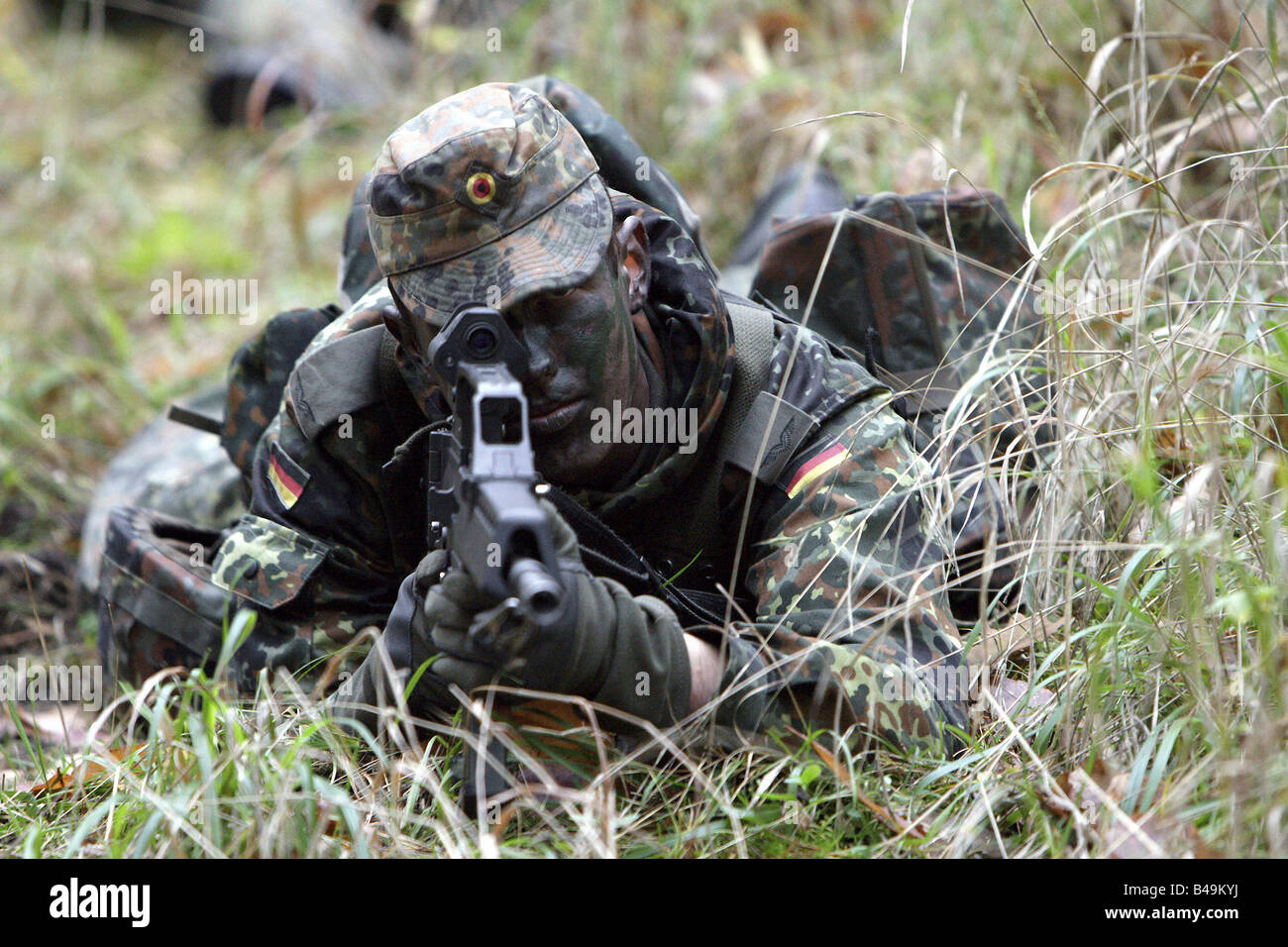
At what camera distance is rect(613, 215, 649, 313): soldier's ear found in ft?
8.72

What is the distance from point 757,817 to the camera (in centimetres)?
207

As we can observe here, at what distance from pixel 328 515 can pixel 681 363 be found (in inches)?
36.0

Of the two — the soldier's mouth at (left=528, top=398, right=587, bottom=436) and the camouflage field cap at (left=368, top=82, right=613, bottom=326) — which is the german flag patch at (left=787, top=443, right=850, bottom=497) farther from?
the camouflage field cap at (left=368, top=82, right=613, bottom=326)

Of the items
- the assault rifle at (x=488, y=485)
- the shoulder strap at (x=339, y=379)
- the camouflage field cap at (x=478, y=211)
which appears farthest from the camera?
the shoulder strap at (x=339, y=379)

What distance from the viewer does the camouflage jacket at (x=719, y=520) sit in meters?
2.25

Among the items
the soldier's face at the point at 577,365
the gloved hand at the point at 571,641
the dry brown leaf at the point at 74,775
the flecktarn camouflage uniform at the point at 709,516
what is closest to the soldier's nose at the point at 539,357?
the soldier's face at the point at 577,365

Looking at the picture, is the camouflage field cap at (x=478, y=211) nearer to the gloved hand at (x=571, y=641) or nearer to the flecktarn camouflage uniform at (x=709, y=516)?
the flecktarn camouflage uniform at (x=709, y=516)

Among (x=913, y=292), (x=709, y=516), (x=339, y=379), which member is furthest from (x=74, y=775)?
(x=913, y=292)

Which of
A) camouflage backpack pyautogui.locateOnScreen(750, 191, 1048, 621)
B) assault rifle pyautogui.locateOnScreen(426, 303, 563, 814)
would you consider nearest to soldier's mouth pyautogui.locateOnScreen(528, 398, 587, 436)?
assault rifle pyautogui.locateOnScreen(426, 303, 563, 814)

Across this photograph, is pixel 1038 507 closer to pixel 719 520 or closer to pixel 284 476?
pixel 719 520

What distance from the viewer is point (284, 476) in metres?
2.91
